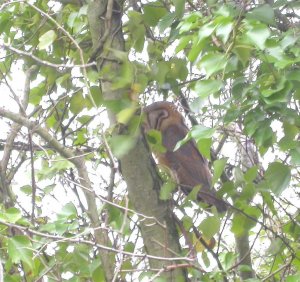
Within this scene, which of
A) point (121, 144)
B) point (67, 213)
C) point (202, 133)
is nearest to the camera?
point (202, 133)

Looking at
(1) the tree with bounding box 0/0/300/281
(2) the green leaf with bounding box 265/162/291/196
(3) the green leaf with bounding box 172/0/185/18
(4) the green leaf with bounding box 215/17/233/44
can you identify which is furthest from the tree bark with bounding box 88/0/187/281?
(4) the green leaf with bounding box 215/17/233/44

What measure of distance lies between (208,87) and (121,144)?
1.21 ft

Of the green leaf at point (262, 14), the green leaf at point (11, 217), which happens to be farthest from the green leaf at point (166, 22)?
the green leaf at point (11, 217)

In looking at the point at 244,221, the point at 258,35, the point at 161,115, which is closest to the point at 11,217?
the point at 258,35

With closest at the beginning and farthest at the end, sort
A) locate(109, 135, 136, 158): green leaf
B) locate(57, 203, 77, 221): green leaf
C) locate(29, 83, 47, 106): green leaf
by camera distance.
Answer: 1. locate(109, 135, 136, 158): green leaf
2. locate(57, 203, 77, 221): green leaf
3. locate(29, 83, 47, 106): green leaf

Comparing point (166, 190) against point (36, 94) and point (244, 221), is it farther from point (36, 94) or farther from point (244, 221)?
point (36, 94)

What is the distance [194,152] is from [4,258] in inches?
38.0

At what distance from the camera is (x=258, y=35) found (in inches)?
64.1

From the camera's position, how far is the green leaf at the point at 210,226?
7.23ft

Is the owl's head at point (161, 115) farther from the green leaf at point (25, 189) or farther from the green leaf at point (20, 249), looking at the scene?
the green leaf at point (20, 249)

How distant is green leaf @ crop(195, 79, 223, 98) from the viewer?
1.69m

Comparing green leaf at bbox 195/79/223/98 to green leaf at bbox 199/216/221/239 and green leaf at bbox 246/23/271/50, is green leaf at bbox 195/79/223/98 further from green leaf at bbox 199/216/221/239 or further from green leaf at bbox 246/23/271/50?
green leaf at bbox 199/216/221/239

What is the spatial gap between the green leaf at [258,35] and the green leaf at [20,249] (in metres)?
0.75

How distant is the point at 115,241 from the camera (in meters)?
2.29
